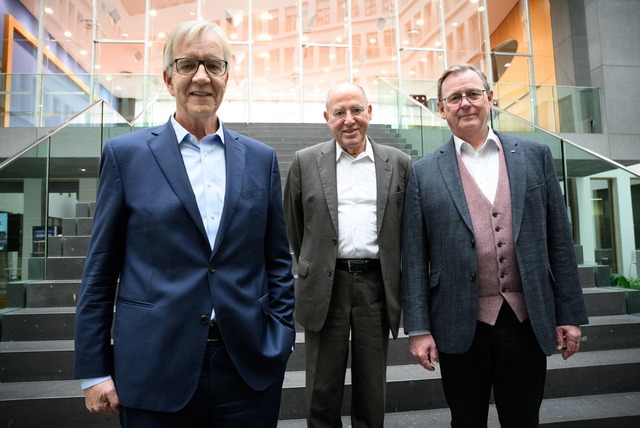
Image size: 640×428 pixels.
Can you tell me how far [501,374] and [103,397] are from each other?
4.57 ft

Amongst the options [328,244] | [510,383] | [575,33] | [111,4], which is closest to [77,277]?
[328,244]

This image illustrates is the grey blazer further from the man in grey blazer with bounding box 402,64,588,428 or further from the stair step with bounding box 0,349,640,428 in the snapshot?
the stair step with bounding box 0,349,640,428

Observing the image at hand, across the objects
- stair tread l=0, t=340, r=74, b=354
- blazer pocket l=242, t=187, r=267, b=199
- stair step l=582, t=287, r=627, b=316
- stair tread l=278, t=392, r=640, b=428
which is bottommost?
stair tread l=278, t=392, r=640, b=428

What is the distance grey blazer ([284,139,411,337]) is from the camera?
202 cm

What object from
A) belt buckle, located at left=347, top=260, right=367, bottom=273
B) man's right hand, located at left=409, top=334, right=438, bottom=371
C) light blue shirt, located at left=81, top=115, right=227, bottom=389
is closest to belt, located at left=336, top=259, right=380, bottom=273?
belt buckle, located at left=347, top=260, right=367, bottom=273

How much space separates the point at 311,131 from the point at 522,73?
795 cm

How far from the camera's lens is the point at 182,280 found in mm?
1223

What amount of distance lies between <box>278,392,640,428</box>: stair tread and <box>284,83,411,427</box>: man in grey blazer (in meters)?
0.60

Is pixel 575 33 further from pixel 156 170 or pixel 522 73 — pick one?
pixel 156 170

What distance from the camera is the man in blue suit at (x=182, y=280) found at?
1195 millimetres

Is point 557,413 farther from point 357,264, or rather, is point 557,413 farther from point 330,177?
point 330,177

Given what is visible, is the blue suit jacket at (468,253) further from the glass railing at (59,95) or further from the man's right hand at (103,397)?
the glass railing at (59,95)

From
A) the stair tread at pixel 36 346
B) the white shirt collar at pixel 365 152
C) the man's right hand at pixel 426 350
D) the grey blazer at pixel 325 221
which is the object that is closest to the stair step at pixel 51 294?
the stair tread at pixel 36 346

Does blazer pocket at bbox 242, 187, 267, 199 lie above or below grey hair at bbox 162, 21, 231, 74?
below
